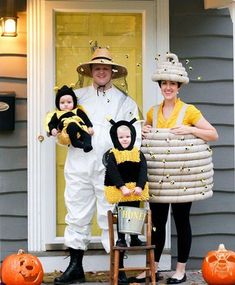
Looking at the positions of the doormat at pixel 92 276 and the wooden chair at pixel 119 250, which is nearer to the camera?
the wooden chair at pixel 119 250

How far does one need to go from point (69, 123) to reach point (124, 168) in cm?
51

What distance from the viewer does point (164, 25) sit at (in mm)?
6262

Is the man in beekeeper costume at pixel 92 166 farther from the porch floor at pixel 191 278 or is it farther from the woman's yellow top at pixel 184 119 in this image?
the porch floor at pixel 191 278

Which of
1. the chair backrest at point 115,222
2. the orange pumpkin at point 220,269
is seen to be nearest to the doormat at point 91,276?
the chair backrest at point 115,222

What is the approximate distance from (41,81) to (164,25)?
1113 millimetres

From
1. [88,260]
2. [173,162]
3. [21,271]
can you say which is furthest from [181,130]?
[21,271]

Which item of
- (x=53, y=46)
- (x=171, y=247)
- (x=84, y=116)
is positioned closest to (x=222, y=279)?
(x=171, y=247)

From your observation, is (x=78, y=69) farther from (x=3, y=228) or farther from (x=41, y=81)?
(x=3, y=228)

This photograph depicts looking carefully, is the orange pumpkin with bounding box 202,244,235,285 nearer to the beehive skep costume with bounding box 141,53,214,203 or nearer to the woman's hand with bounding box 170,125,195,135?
the beehive skep costume with bounding box 141,53,214,203

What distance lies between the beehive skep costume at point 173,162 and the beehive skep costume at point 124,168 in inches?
7.8

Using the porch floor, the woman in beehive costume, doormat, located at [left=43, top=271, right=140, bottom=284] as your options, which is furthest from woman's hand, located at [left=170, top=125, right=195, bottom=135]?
doormat, located at [left=43, top=271, right=140, bottom=284]

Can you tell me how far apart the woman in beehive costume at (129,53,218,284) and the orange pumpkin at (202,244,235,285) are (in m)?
0.21

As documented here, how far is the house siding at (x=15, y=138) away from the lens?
20.2 feet

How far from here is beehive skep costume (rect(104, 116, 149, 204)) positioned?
5.24m
